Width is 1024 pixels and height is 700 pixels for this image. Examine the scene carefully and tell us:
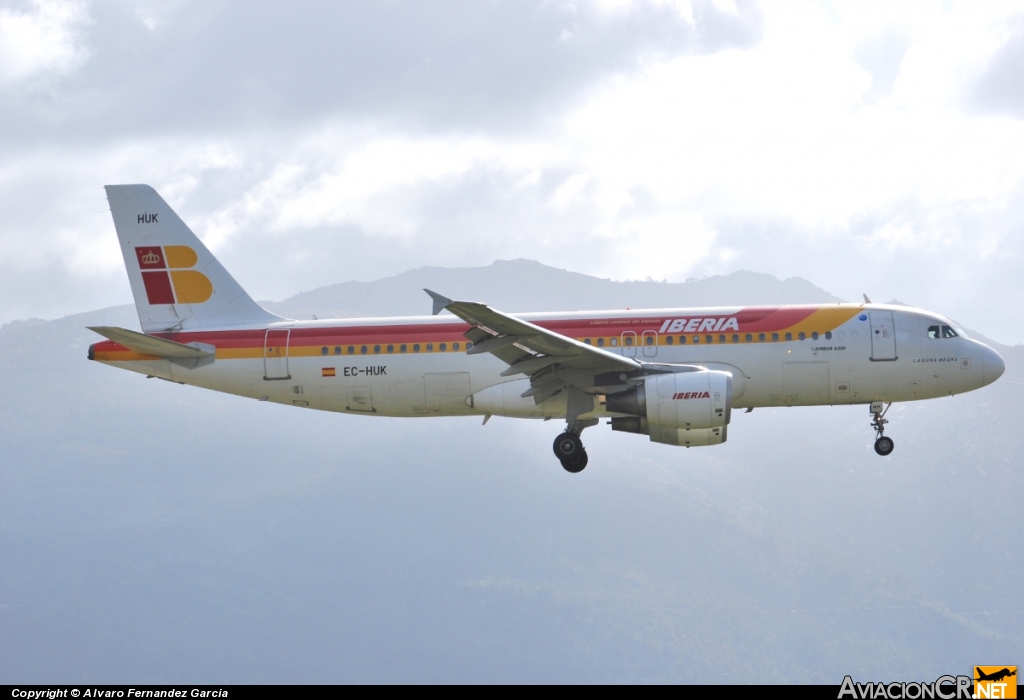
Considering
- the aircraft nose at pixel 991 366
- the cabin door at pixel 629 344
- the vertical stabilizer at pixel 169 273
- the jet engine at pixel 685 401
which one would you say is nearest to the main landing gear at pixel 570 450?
the jet engine at pixel 685 401

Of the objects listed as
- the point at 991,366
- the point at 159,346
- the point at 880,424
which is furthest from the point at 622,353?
the point at 159,346

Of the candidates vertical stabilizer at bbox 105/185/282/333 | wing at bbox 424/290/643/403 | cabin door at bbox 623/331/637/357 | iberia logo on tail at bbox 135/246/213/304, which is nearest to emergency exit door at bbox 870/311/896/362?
cabin door at bbox 623/331/637/357

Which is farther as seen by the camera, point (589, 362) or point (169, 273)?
point (169, 273)

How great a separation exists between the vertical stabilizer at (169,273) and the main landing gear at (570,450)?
11.0 metres

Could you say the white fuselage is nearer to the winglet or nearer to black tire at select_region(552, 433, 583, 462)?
black tire at select_region(552, 433, 583, 462)

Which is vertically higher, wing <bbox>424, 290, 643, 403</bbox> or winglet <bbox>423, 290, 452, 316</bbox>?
winglet <bbox>423, 290, 452, 316</bbox>

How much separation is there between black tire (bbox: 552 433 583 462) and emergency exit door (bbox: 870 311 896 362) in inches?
367

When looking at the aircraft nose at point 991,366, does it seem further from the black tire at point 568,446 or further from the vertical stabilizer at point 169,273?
the vertical stabilizer at point 169,273

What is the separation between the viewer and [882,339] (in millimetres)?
30828

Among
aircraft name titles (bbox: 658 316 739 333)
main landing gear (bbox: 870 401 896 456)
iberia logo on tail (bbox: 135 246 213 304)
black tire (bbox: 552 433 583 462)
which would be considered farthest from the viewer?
iberia logo on tail (bbox: 135 246 213 304)

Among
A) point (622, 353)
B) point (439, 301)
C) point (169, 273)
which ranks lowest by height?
point (622, 353)

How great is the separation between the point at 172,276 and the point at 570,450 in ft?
49.4

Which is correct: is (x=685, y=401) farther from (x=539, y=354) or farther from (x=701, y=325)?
(x=539, y=354)

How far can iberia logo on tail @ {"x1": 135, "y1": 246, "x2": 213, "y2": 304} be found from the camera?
34344 mm
